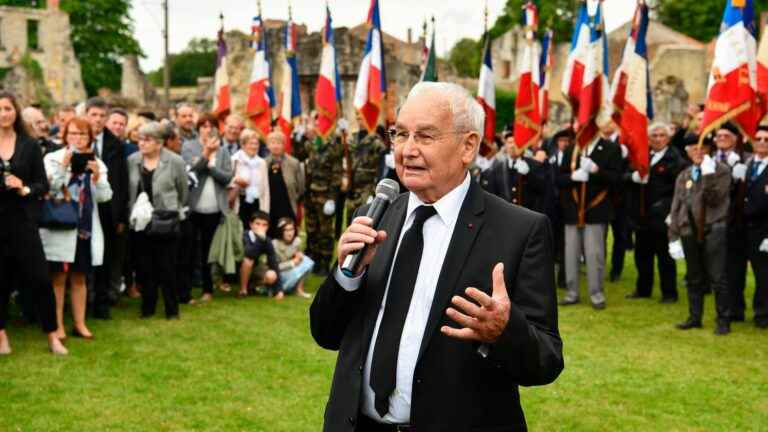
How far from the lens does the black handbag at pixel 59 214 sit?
316 inches

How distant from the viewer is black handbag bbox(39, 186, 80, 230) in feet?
26.3

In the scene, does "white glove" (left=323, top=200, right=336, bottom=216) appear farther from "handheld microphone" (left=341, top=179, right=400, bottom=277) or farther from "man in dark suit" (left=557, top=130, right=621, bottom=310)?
"handheld microphone" (left=341, top=179, right=400, bottom=277)

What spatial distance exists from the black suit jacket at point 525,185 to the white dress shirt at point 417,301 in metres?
9.41

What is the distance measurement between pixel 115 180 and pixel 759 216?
21.5 ft

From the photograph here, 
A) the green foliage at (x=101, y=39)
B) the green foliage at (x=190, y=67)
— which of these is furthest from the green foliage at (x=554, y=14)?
the green foliage at (x=190, y=67)

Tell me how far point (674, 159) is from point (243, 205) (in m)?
5.56

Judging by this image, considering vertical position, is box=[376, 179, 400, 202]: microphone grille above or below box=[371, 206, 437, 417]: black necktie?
above

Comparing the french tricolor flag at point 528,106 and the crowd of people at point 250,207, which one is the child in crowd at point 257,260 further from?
the french tricolor flag at point 528,106

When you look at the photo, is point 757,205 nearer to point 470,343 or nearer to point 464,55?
point 470,343

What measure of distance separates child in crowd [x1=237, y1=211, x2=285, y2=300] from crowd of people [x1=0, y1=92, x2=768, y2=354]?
18 millimetres

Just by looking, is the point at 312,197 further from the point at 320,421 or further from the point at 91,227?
the point at 320,421

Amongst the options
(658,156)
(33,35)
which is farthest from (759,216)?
(33,35)

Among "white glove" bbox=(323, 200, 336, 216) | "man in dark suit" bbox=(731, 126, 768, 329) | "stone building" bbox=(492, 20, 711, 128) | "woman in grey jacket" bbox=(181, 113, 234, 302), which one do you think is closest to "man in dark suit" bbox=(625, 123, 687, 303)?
"man in dark suit" bbox=(731, 126, 768, 329)

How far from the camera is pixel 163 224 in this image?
909cm
